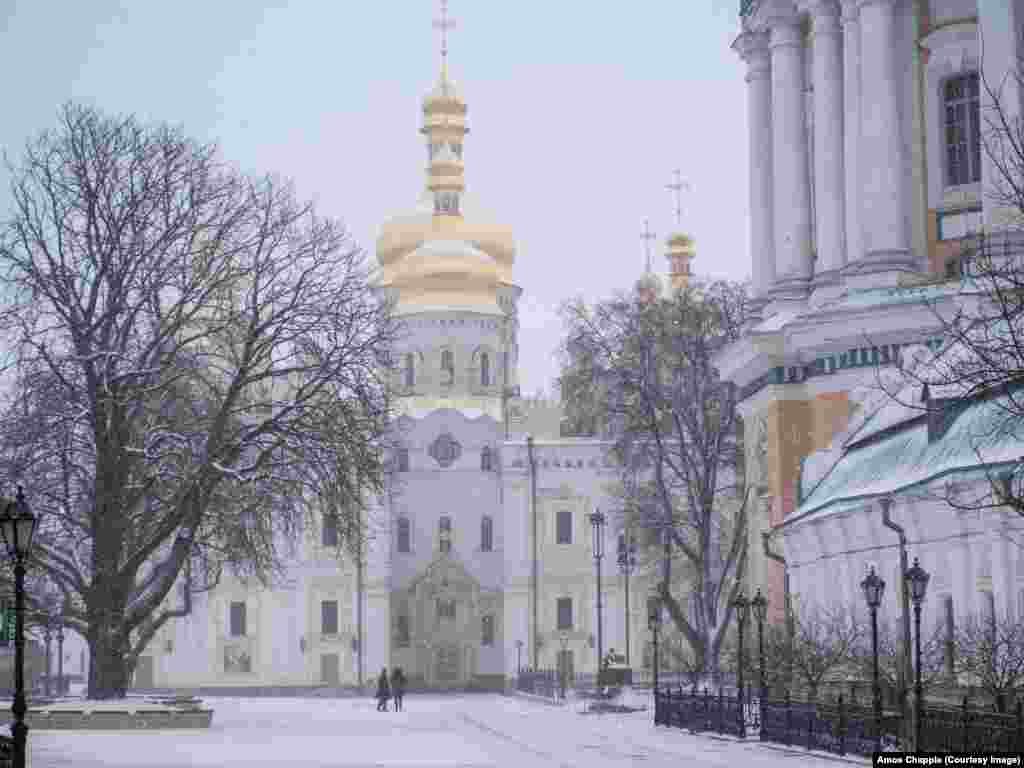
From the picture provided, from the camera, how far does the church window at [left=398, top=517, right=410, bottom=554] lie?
264ft

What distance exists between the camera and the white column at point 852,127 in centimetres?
4281

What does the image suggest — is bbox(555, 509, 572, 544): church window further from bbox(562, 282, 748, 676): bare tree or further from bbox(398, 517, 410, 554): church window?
bbox(562, 282, 748, 676): bare tree

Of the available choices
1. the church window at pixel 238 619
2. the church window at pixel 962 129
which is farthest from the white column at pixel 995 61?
the church window at pixel 238 619

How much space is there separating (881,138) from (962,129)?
1.59m

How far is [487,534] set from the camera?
265 feet

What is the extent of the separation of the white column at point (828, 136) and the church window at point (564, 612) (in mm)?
36169

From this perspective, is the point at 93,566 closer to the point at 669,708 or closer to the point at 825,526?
the point at 669,708

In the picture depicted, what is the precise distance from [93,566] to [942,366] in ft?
42.9

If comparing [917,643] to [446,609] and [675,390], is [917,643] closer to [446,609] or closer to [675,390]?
[675,390]

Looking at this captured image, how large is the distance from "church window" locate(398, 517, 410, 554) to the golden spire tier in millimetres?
8617

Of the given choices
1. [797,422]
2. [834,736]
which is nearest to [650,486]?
[797,422]

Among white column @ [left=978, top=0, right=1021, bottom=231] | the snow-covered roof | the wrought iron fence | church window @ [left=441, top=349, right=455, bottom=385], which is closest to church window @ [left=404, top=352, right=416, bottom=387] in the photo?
church window @ [left=441, top=349, right=455, bottom=385]

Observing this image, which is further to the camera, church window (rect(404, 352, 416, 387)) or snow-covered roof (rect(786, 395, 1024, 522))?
church window (rect(404, 352, 416, 387))

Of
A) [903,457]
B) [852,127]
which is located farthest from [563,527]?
[903,457]
